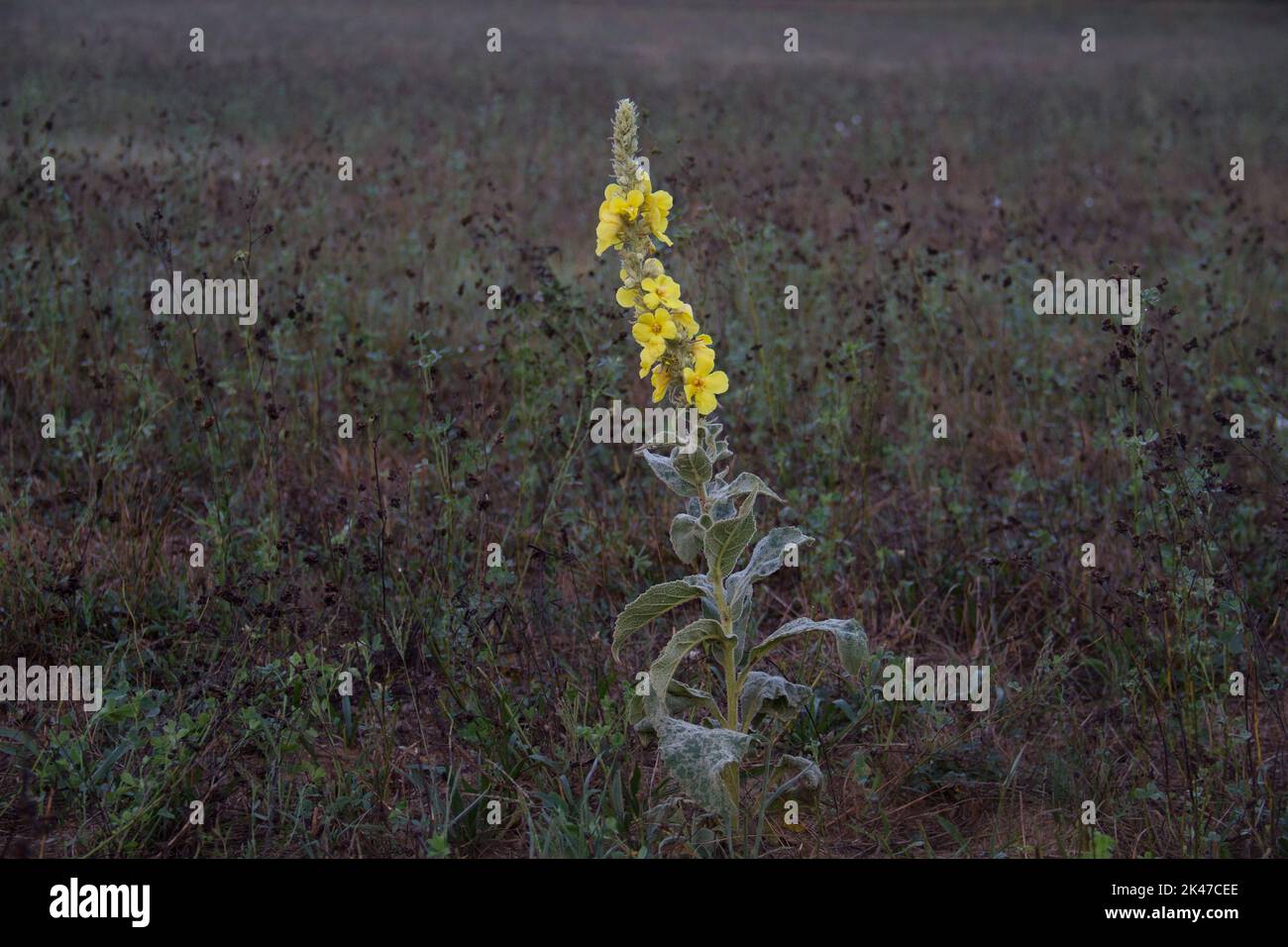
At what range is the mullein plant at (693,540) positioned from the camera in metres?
2.91

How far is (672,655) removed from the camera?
2914 millimetres

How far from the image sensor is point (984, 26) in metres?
33.3

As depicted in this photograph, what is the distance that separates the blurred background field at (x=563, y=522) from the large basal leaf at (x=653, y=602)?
1.11ft

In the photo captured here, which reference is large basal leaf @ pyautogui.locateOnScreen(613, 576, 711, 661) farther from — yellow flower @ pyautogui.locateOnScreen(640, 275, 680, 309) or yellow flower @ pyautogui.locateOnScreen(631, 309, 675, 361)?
yellow flower @ pyautogui.locateOnScreen(640, 275, 680, 309)

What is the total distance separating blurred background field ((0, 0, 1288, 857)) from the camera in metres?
3.20

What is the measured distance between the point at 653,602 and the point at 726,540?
262 millimetres

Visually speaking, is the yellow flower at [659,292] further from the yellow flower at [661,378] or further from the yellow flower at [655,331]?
the yellow flower at [661,378]

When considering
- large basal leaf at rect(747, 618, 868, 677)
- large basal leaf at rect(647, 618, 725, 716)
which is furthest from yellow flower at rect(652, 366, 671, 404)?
large basal leaf at rect(747, 618, 868, 677)

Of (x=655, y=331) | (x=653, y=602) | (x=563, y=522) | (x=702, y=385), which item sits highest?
(x=655, y=331)

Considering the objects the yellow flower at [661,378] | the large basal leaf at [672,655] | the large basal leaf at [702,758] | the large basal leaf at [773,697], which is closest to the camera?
the large basal leaf at [702,758]

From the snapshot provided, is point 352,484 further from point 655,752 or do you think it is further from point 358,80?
point 358,80

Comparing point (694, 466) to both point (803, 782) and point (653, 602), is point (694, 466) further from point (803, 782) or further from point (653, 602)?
point (803, 782)

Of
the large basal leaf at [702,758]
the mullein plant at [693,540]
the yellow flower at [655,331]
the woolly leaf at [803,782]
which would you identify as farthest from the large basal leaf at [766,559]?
the yellow flower at [655,331]

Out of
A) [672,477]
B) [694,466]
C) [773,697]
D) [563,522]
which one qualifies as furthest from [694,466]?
[563,522]
